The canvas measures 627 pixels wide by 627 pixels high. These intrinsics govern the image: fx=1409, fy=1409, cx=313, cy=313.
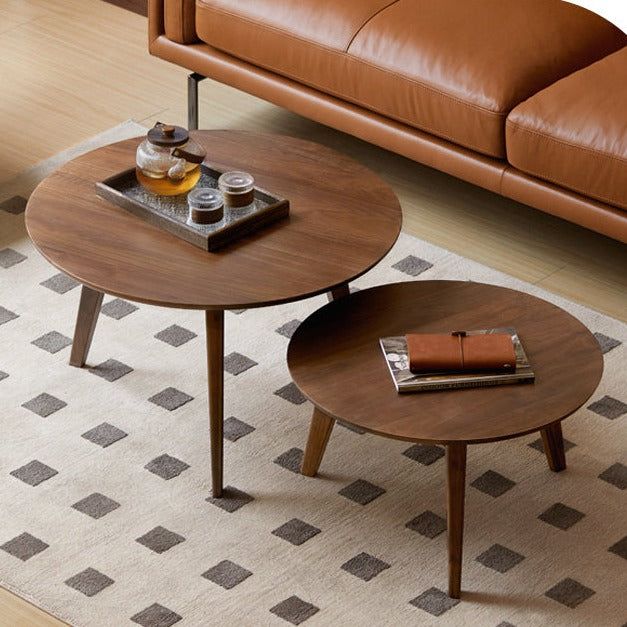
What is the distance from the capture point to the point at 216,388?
275 cm

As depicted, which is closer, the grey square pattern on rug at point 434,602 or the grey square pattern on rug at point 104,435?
the grey square pattern on rug at point 434,602

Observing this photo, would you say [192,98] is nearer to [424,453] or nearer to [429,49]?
[429,49]

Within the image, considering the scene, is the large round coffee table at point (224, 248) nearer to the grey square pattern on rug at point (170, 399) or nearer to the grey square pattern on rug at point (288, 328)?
the grey square pattern on rug at point (170, 399)

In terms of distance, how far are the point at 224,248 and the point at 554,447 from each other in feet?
2.60

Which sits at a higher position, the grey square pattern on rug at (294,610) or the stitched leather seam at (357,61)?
the stitched leather seam at (357,61)

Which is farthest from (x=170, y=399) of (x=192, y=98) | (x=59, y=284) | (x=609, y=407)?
(x=192, y=98)

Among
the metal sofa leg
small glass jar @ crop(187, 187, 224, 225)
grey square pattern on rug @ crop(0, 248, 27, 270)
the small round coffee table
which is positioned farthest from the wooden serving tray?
the metal sofa leg

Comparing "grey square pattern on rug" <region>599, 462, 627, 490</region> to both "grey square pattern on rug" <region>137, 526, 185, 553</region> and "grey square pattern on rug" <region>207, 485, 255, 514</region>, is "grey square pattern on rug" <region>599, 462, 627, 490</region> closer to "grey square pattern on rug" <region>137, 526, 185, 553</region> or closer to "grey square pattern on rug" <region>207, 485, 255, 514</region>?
"grey square pattern on rug" <region>207, 485, 255, 514</region>

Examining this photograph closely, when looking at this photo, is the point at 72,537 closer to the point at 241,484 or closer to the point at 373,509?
the point at 241,484

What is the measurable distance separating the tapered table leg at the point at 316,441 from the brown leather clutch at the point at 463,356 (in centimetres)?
32

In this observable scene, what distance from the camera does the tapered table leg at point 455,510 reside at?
2480 mm

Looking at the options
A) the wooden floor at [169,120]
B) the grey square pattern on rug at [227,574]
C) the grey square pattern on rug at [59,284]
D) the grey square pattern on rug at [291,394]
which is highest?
the wooden floor at [169,120]

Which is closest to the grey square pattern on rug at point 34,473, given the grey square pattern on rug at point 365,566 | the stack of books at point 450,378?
the grey square pattern on rug at point 365,566

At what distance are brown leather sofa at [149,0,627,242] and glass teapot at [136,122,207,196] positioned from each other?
0.86 meters
